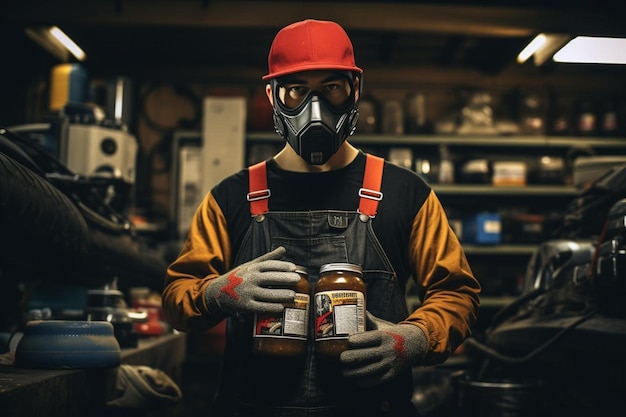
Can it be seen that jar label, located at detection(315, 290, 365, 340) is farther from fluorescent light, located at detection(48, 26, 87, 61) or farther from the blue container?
fluorescent light, located at detection(48, 26, 87, 61)

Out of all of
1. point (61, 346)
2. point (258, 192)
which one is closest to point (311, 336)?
point (258, 192)

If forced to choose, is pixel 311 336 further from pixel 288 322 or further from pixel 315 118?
pixel 315 118

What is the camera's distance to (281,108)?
1.75 metres

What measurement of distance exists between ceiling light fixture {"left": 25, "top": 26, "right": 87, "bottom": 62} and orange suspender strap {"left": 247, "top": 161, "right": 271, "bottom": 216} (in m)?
4.14

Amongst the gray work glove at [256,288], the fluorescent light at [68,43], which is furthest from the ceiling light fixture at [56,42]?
the gray work glove at [256,288]

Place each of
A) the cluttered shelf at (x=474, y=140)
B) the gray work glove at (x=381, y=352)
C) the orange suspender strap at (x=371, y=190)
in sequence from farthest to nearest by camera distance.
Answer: the cluttered shelf at (x=474, y=140) → the orange suspender strap at (x=371, y=190) → the gray work glove at (x=381, y=352)

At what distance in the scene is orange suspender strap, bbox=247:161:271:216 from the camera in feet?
5.82

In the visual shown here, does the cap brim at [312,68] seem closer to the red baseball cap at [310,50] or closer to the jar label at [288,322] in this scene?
the red baseball cap at [310,50]

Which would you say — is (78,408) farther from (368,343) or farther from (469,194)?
(469,194)

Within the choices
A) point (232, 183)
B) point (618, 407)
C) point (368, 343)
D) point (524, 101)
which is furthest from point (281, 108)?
point (524, 101)

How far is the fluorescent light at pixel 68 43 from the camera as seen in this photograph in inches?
216

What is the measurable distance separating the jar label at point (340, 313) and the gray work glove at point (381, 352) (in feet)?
0.07

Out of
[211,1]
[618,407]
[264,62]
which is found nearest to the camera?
[618,407]

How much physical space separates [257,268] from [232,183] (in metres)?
0.36
